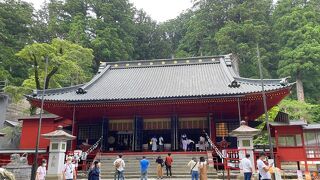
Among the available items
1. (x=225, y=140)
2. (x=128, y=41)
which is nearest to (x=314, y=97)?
(x=225, y=140)

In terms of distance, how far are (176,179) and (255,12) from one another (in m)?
38.1

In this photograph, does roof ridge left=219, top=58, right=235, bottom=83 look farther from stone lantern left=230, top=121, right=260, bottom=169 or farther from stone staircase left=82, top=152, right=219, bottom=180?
stone lantern left=230, top=121, right=260, bottom=169

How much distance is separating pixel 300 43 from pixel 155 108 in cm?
2787

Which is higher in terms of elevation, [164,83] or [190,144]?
[164,83]

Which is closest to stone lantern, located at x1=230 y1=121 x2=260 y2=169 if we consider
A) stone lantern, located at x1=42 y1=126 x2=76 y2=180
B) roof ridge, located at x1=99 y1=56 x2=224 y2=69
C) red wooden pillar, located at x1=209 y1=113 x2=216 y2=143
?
red wooden pillar, located at x1=209 y1=113 x2=216 y2=143

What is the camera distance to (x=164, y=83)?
969 inches

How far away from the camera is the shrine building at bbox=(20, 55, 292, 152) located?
19688mm

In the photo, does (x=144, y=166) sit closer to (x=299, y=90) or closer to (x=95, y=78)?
(x=95, y=78)

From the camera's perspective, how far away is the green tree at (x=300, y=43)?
37438mm

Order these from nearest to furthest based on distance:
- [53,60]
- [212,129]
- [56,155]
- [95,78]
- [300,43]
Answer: [56,155] < [212,129] < [95,78] < [53,60] < [300,43]

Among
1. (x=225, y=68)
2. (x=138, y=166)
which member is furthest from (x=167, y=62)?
(x=138, y=166)

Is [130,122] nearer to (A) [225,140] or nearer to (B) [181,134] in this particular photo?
(B) [181,134]

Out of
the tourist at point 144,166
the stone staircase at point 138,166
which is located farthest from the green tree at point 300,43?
the tourist at point 144,166

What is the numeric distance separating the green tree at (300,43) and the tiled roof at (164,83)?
14.2 meters
